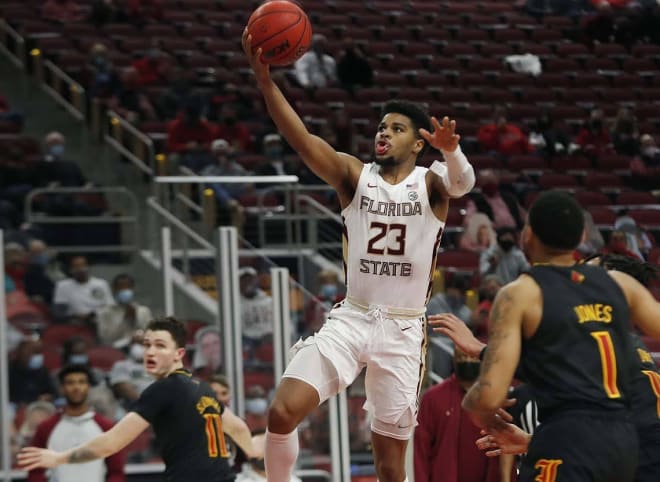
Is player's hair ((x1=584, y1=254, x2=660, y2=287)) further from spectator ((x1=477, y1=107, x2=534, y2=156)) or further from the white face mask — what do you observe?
spectator ((x1=477, y1=107, x2=534, y2=156))

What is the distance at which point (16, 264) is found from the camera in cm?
1179

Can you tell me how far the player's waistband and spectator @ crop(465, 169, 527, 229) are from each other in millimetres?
7980

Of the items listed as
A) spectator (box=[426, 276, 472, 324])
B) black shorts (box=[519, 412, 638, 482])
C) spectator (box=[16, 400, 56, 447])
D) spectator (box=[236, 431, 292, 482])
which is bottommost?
spectator (box=[236, 431, 292, 482])

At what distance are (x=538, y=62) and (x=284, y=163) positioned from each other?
23.6 ft

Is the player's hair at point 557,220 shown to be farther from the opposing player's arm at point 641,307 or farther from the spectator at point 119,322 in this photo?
the spectator at point 119,322

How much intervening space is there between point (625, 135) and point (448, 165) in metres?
12.4

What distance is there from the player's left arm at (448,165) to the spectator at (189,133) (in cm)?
912

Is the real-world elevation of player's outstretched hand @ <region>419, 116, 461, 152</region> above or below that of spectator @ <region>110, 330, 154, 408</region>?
above

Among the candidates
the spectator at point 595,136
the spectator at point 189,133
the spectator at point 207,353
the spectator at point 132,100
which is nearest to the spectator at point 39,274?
the spectator at point 207,353

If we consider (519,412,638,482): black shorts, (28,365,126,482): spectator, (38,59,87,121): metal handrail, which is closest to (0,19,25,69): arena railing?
(38,59,87,121): metal handrail

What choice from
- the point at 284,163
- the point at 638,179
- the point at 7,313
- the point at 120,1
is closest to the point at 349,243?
the point at 7,313

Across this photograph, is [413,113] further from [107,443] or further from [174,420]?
[107,443]

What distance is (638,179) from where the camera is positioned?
57.8 feet

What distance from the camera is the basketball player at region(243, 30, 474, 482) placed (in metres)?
6.64
